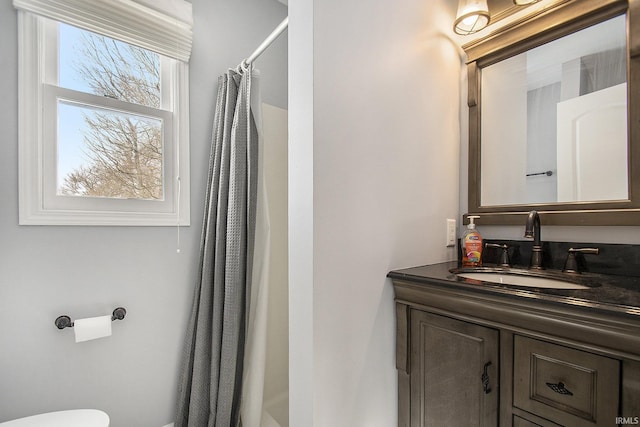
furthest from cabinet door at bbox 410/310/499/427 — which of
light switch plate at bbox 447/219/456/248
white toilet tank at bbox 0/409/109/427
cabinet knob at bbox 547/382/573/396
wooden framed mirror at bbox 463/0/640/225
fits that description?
white toilet tank at bbox 0/409/109/427

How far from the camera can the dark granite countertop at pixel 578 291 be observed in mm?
583

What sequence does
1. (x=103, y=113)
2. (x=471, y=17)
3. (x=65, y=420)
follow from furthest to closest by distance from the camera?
(x=103, y=113) < (x=471, y=17) < (x=65, y=420)

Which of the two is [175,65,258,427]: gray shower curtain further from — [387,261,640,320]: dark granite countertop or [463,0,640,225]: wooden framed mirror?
[463,0,640,225]: wooden framed mirror

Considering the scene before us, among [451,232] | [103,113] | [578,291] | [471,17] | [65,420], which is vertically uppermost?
[471,17]

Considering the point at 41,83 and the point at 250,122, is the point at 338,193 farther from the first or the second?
the point at 41,83

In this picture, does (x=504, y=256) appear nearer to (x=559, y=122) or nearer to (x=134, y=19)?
(x=559, y=122)

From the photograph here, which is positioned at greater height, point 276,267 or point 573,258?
point 573,258

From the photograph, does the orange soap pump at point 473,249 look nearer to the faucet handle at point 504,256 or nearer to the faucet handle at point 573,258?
the faucet handle at point 504,256

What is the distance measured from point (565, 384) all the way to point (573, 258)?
565 millimetres

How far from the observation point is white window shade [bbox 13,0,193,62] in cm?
116

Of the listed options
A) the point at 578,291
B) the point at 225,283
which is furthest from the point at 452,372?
the point at 225,283

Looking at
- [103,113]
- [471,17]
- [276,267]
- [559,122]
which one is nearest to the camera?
[559,122]

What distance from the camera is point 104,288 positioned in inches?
50.4

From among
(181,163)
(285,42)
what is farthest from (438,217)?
(285,42)
